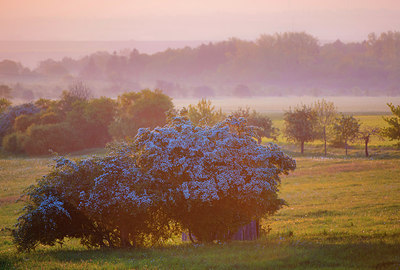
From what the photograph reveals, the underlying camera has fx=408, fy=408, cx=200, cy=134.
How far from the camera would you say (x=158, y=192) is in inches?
702

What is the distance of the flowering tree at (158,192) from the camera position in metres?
17.6

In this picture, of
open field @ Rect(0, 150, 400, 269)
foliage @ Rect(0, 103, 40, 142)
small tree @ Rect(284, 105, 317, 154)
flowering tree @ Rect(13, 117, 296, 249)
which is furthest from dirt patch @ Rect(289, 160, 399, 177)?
foliage @ Rect(0, 103, 40, 142)

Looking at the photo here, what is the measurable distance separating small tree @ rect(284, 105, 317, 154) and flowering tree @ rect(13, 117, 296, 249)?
6779cm

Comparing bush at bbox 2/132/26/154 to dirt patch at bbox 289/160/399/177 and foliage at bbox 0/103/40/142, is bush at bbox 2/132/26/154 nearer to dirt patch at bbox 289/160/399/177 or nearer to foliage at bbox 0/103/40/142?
foliage at bbox 0/103/40/142

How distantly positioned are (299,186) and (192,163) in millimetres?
27370

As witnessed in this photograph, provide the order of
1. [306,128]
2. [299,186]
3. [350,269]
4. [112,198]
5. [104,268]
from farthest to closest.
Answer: [306,128]
[299,186]
[112,198]
[104,268]
[350,269]

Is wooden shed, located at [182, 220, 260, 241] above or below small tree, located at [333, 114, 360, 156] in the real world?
below

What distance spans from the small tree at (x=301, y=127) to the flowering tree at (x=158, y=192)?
67787mm

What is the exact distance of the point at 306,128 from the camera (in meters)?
86.4

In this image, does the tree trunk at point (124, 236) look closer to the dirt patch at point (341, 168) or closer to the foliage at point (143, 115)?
the dirt patch at point (341, 168)

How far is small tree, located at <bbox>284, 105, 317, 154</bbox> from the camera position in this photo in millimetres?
85812

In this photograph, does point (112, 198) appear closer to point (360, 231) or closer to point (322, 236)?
Answer: point (322, 236)

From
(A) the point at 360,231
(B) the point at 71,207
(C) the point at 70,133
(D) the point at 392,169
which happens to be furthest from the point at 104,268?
(C) the point at 70,133

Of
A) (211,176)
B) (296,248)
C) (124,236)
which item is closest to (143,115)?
(124,236)
